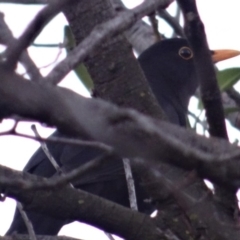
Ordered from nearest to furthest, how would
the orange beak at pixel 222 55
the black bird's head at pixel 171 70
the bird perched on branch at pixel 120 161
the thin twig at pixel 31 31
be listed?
the thin twig at pixel 31 31, the bird perched on branch at pixel 120 161, the orange beak at pixel 222 55, the black bird's head at pixel 171 70

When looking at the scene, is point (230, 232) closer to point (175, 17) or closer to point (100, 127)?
point (100, 127)

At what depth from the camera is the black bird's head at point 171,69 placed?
6.05 meters

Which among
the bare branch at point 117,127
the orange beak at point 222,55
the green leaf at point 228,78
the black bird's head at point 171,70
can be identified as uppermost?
the bare branch at point 117,127

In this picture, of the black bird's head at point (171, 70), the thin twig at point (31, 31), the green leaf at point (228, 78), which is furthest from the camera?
the black bird's head at point (171, 70)

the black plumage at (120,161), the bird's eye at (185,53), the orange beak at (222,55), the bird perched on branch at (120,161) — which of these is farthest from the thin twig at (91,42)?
the bird's eye at (185,53)

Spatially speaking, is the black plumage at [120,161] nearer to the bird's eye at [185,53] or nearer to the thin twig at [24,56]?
the bird's eye at [185,53]

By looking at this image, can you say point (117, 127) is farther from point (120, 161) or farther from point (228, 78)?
point (120, 161)

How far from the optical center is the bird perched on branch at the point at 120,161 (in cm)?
421

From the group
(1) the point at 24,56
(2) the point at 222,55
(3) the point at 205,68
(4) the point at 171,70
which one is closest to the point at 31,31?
(1) the point at 24,56

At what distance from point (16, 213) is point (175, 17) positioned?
1365mm

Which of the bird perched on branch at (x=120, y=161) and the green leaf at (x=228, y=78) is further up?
the green leaf at (x=228, y=78)

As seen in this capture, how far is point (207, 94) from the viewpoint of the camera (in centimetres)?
217

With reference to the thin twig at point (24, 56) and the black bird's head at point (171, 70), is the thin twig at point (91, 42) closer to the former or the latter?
the thin twig at point (24, 56)

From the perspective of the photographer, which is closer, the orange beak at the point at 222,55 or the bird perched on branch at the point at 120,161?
the bird perched on branch at the point at 120,161
